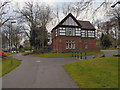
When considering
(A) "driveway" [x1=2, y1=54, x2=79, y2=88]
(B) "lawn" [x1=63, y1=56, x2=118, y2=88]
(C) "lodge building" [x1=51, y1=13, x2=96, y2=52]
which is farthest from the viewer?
(C) "lodge building" [x1=51, y1=13, x2=96, y2=52]

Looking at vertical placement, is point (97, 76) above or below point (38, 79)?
above

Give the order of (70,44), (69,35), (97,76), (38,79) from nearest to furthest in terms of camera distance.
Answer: (38,79)
(97,76)
(69,35)
(70,44)

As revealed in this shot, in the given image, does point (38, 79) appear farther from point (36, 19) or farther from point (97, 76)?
point (36, 19)

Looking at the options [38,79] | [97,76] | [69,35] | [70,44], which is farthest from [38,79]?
[69,35]

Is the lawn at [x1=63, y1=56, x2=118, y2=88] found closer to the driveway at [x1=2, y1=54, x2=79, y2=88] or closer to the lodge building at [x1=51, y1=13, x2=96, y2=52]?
the driveway at [x1=2, y1=54, x2=79, y2=88]

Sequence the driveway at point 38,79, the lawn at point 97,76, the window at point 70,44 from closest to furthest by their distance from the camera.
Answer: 1. the lawn at point 97,76
2. the driveway at point 38,79
3. the window at point 70,44

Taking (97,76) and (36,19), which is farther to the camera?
(36,19)

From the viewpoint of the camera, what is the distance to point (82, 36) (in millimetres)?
29766

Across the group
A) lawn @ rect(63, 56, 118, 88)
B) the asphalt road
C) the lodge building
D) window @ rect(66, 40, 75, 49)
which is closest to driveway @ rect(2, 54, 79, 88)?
the asphalt road

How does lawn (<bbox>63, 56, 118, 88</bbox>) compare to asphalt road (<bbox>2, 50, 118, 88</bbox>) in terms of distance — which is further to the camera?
asphalt road (<bbox>2, 50, 118, 88</bbox>)

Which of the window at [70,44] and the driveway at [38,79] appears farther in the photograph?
the window at [70,44]

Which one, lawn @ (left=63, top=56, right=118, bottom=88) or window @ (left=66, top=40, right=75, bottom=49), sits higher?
window @ (left=66, top=40, right=75, bottom=49)

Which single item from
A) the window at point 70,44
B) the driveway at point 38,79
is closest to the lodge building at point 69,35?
the window at point 70,44

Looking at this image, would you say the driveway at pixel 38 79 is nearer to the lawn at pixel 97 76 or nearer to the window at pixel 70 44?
Result: the lawn at pixel 97 76
